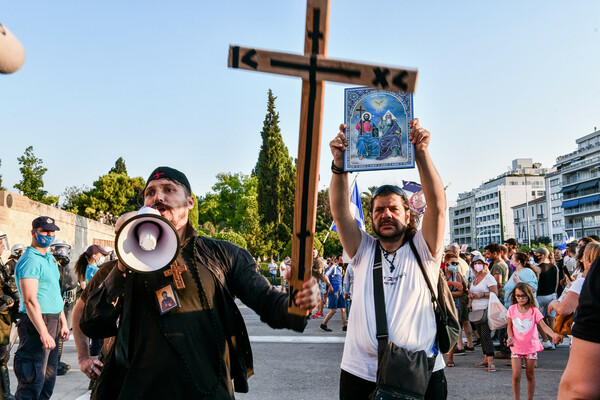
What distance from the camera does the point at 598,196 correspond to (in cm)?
8256

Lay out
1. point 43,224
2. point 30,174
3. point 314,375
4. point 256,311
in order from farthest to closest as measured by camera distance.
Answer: point 30,174 < point 314,375 < point 43,224 < point 256,311

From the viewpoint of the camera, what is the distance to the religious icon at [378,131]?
313cm

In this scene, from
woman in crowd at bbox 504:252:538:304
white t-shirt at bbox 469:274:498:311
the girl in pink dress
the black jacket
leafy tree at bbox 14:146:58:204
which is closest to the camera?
the black jacket

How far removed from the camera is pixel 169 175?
9.05 feet

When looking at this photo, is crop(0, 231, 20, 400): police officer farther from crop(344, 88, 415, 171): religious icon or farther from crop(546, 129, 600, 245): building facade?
crop(546, 129, 600, 245): building facade

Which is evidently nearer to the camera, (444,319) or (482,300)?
(444,319)

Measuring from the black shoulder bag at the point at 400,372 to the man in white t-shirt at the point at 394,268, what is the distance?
3.7 inches

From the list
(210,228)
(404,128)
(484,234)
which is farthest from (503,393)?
(484,234)

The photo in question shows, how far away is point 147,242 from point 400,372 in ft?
4.89

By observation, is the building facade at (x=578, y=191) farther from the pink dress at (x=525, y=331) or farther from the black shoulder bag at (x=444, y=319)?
the black shoulder bag at (x=444, y=319)

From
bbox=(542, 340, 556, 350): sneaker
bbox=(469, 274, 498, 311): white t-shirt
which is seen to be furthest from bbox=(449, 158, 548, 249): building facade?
bbox=(469, 274, 498, 311): white t-shirt

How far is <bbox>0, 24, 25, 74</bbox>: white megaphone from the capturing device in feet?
3.12

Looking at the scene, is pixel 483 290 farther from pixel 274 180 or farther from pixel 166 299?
pixel 274 180

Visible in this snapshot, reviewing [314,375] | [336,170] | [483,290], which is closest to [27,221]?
[314,375]
